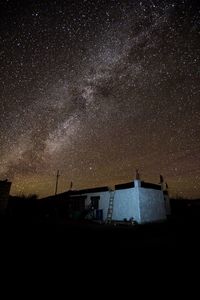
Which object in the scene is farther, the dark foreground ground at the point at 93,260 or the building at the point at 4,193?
the building at the point at 4,193

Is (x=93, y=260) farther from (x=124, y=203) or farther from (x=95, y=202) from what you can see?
(x=95, y=202)

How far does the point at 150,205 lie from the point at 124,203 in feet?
9.36

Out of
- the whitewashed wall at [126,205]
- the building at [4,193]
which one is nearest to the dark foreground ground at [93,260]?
the whitewashed wall at [126,205]

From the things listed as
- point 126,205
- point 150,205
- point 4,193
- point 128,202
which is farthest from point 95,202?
point 4,193

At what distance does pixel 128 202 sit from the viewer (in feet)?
66.6

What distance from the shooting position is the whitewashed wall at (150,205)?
19763 millimetres

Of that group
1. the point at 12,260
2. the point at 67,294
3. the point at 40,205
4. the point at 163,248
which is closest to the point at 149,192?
the point at 163,248

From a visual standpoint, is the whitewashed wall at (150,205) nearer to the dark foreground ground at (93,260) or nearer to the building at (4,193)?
the dark foreground ground at (93,260)

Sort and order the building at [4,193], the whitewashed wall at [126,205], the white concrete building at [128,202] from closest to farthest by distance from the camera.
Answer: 1. the whitewashed wall at [126,205]
2. the white concrete building at [128,202]
3. the building at [4,193]

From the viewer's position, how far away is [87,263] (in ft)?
21.0

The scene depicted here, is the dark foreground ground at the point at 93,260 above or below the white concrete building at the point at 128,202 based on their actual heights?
below

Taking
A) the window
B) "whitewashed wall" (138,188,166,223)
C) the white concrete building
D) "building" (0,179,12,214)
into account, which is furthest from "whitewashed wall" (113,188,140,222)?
"building" (0,179,12,214)

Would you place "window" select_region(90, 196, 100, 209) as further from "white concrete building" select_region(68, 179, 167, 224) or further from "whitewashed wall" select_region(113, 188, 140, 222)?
"whitewashed wall" select_region(113, 188, 140, 222)

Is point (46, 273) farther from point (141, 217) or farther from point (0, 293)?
point (141, 217)
